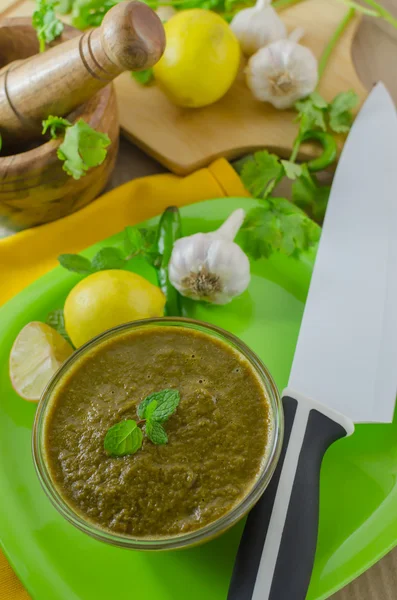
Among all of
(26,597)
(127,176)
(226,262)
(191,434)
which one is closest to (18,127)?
(127,176)

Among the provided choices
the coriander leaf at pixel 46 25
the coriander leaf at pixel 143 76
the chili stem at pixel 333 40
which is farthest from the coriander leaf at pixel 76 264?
the chili stem at pixel 333 40

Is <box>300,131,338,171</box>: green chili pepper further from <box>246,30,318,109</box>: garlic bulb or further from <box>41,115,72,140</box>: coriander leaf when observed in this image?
<box>41,115,72,140</box>: coriander leaf

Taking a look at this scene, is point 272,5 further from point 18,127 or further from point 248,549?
point 248,549

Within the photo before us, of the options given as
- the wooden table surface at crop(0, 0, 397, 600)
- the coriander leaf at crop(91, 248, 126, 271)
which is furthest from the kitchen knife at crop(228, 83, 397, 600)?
the coriander leaf at crop(91, 248, 126, 271)

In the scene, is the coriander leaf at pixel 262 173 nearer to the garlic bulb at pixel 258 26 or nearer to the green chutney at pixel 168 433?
the garlic bulb at pixel 258 26

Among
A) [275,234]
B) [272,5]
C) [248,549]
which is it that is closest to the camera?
[248,549]

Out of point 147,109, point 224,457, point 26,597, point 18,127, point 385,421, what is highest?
point 18,127
